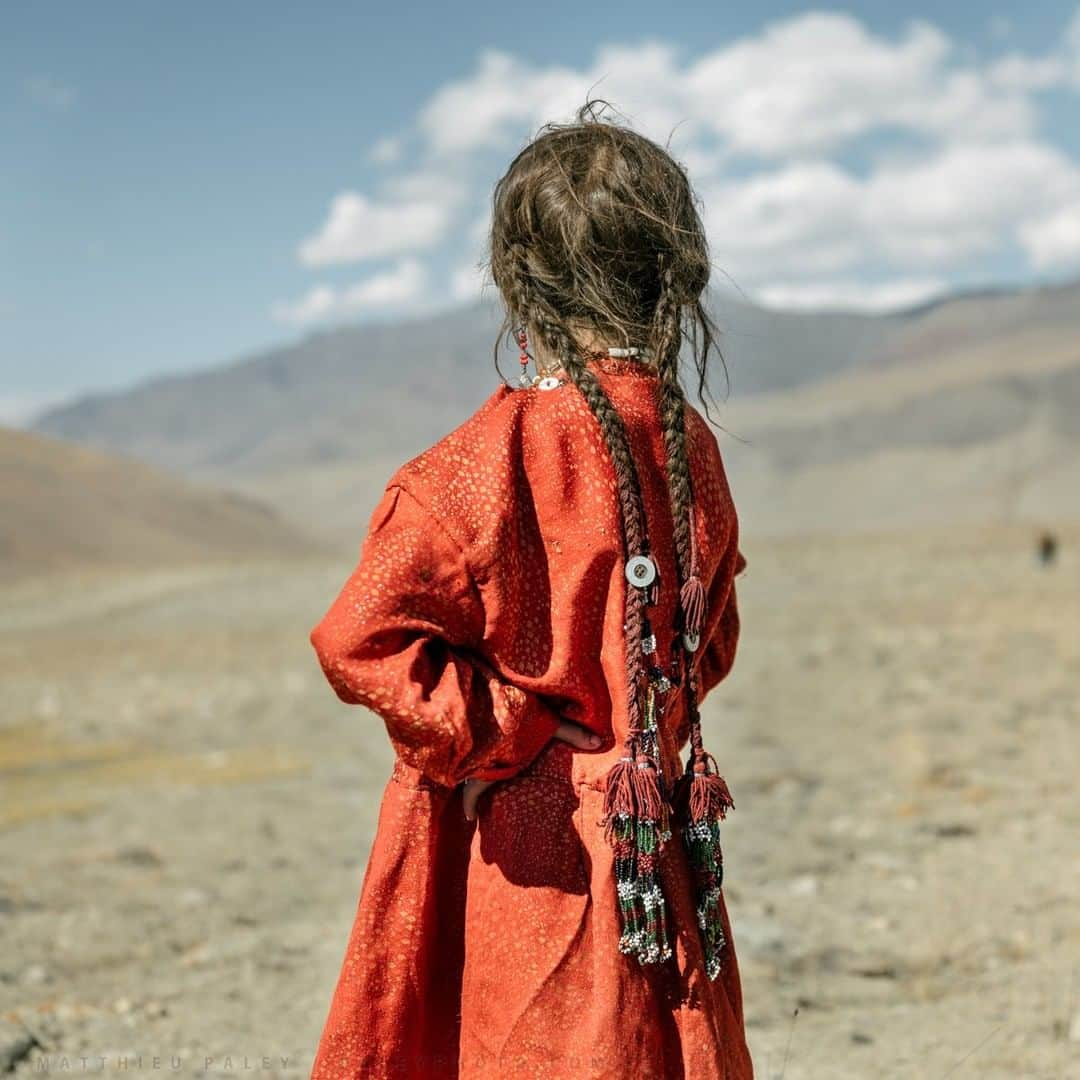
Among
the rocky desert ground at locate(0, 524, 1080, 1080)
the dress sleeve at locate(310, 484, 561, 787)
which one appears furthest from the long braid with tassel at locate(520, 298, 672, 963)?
the rocky desert ground at locate(0, 524, 1080, 1080)

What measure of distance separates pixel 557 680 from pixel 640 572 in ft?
0.63

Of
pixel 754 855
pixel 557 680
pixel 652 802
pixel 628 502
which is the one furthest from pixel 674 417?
pixel 754 855

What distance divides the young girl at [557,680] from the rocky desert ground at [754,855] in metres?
1.76

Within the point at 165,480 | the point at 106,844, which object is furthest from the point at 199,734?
the point at 165,480

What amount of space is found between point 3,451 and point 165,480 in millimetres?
10912

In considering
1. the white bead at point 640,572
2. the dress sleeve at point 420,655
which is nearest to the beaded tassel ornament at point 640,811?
the white bead at point 640,572

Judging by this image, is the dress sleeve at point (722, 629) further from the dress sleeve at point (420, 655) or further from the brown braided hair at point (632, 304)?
the dress sleeve at point (420, 655)

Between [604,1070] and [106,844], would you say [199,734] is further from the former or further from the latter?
[604,1070]

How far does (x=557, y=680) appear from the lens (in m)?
2.08

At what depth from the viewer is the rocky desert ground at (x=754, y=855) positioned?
4070 mm

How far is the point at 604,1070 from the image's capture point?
202 centimetres

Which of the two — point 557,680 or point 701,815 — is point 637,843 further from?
point 557,680

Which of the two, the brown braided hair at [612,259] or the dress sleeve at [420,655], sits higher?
the brown braided hair at [612,259]

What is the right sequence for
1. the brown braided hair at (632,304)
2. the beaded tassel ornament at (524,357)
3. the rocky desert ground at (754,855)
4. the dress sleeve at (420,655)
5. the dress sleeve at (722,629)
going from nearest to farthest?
the dress sleeve at (420,655) → the brown braided hair at (632,304) → the beaded tassel ornament at (524,357) → the dress sleeve at (722,629) → the rocky desert ground at (754,855)
